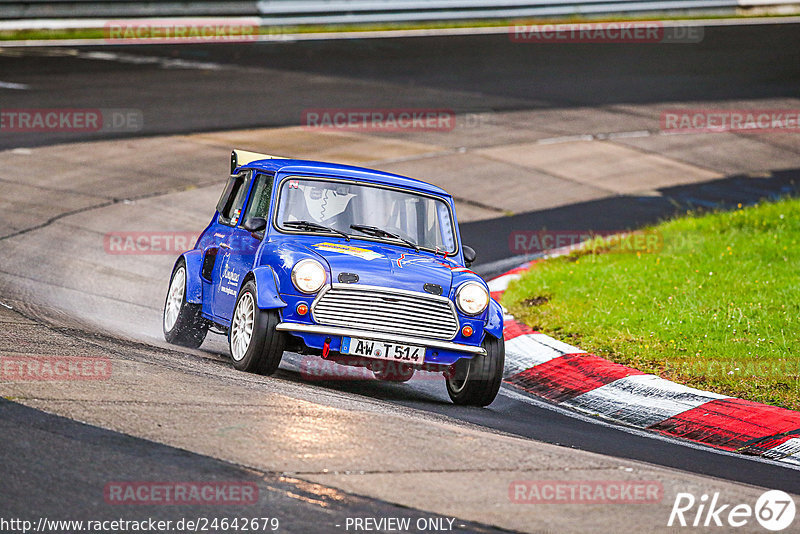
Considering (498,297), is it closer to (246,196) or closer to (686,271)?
(686,271)

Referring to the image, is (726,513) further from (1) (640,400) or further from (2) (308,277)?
(2) (308,277)

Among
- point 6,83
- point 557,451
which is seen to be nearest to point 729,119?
point 6,83

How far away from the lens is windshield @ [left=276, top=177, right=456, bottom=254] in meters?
8.73

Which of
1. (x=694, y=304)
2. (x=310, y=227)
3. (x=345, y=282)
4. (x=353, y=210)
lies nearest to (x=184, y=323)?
(x=310, y=227)

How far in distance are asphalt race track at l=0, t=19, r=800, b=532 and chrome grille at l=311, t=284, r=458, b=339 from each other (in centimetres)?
53

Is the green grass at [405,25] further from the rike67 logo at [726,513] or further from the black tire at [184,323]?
the rike67 logo at [726,513]

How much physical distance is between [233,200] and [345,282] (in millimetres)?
2335

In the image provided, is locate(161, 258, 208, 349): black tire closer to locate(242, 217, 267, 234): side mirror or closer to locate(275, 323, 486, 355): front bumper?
locate(242, 217, 267, 234): side mirror

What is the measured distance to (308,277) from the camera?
7793mm

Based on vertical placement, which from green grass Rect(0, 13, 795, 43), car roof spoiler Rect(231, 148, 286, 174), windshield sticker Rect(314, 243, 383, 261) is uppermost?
green grass Rect(0, 13, 795, 43)

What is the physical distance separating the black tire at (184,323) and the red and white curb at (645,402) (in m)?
2.65

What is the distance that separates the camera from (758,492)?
605cm

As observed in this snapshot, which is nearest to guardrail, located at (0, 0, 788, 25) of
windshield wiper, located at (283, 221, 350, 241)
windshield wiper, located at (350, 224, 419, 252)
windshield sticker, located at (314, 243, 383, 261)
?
windshield wiper, located at (283, 221, 350, 241)

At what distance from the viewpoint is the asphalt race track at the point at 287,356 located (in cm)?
543
